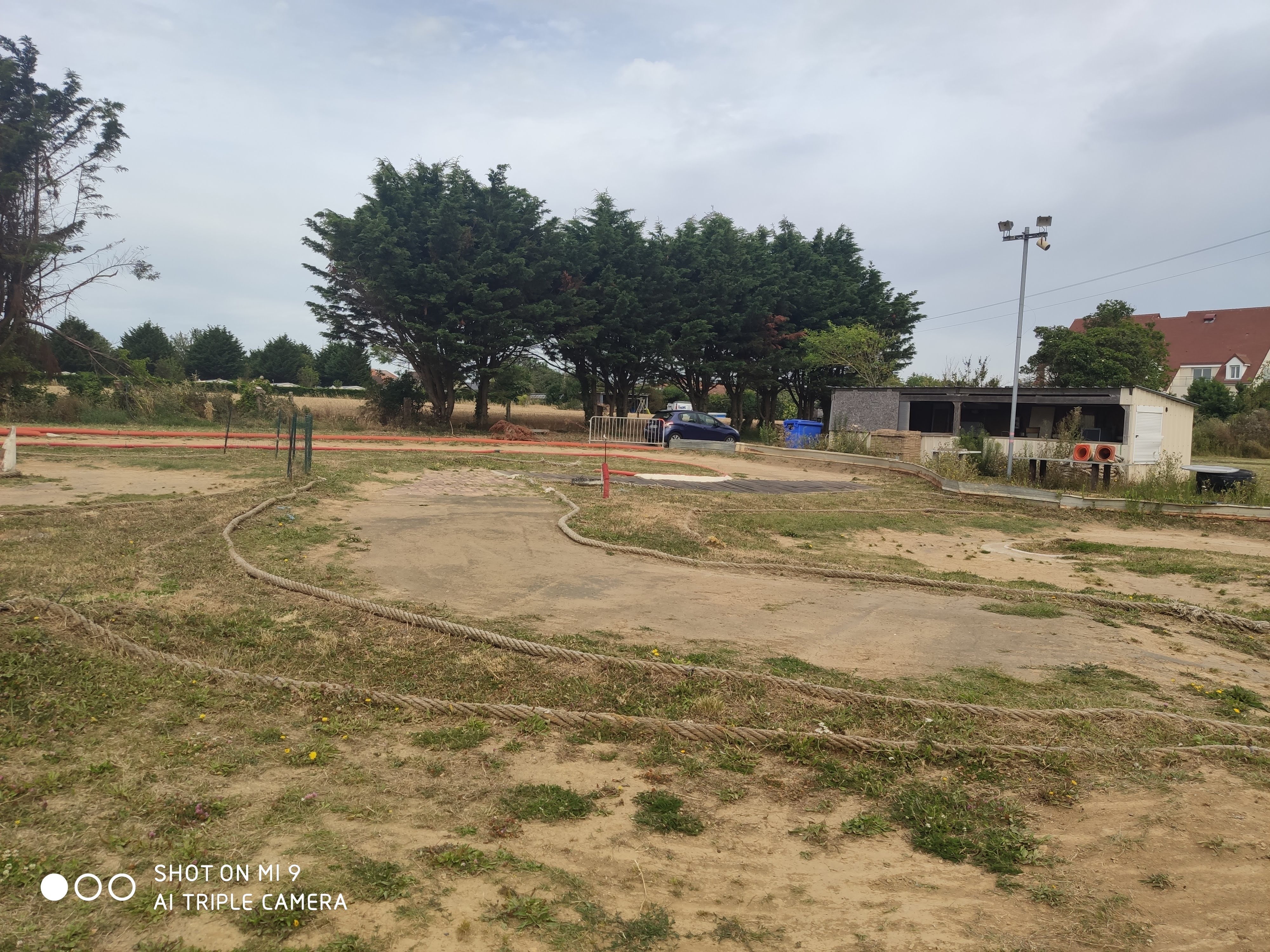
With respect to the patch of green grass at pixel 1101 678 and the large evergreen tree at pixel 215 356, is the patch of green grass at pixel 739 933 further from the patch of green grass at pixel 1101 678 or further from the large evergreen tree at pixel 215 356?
the large evergreen tree at pixel 215 356

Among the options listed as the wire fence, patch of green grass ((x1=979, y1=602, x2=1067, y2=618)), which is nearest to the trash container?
the wire fence

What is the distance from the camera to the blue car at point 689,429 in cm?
2909

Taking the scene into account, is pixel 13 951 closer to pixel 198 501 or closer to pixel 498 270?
pixel 198 501

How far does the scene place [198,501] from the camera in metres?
11.2

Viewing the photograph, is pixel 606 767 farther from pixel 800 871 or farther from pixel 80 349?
pixel 80 349

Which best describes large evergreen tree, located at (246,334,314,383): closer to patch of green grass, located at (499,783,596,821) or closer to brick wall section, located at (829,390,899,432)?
brick wall section, located at (829,390,899,432)

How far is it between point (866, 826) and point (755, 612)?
345 centimetres

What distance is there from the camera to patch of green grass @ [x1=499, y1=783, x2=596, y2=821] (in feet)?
11.9

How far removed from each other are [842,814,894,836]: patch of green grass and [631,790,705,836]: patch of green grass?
0.64 m

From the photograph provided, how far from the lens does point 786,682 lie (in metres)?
5.20

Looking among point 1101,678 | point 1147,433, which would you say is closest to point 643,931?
point 1101,678

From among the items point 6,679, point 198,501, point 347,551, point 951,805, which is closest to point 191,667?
point 6,679

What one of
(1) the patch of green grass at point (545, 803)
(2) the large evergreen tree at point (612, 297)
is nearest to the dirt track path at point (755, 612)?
(1) the patch of green grass at point (545, 803)

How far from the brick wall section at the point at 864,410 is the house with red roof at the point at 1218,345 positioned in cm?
3593
